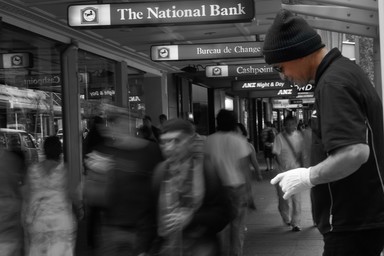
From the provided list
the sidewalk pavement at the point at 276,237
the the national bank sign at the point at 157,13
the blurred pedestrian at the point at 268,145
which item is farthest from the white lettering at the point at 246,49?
the blurred pedestrian at the point at 268,145

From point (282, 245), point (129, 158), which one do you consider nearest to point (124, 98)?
point (282, 245)

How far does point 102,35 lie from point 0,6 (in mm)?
3519

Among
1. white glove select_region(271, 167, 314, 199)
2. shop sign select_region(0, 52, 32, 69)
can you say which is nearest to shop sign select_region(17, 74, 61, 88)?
shop sign select_region(0, 52, 32, 69)

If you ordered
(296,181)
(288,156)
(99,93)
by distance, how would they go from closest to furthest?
(296,181), (288,156), (99,93)

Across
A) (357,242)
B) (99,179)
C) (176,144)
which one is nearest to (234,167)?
(99,179)

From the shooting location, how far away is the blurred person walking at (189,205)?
426 centimetres

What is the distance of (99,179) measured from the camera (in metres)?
5.04

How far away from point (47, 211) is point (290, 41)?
4051mm

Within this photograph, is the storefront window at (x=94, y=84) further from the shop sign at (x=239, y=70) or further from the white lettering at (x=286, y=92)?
the white lettering at (x=286, y=92)

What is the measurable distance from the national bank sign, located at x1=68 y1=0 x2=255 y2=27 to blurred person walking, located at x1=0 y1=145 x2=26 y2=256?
2599mm

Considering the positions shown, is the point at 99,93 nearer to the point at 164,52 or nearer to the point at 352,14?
the point at 164,52

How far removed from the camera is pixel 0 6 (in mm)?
9289

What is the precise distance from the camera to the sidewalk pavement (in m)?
8.18

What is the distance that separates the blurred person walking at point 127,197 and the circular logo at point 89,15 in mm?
3077
